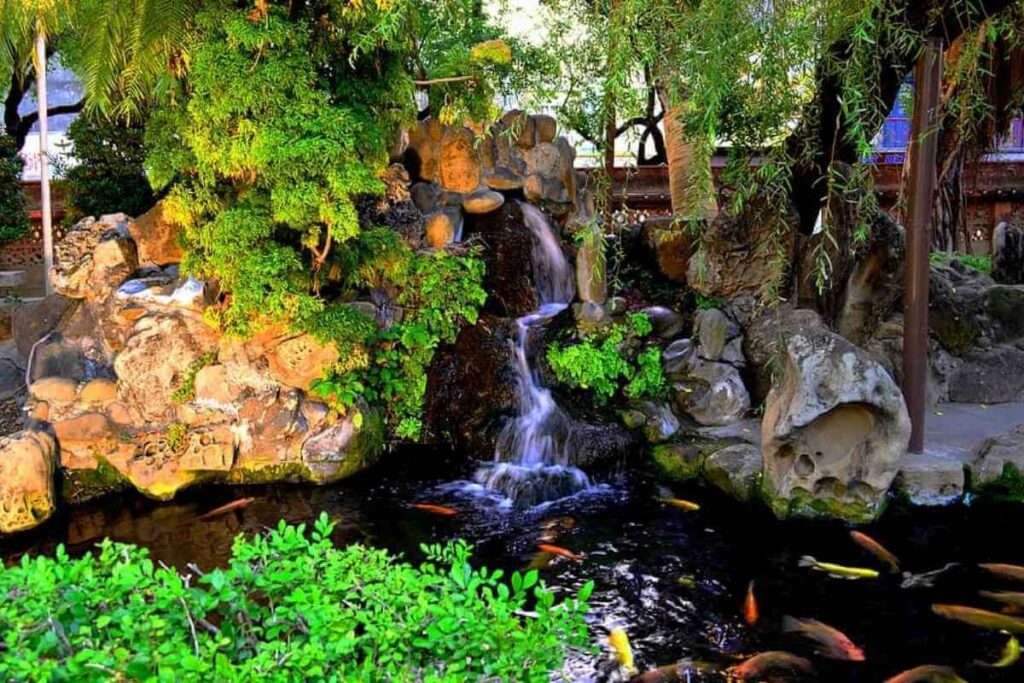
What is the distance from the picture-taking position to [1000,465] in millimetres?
7539

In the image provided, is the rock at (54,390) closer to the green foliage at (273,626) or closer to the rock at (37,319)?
the rock at (37,319)

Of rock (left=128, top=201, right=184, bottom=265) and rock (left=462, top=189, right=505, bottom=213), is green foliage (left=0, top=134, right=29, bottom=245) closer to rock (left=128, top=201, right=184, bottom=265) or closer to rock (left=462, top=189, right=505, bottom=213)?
rock (left=128, top=201, right=184, bottom=265)

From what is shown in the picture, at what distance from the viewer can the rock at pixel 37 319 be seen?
9.46m

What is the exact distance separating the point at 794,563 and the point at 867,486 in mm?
1067

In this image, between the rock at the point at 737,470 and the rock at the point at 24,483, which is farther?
the rock at the point at 737,470

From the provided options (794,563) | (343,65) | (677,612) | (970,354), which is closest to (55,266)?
(343,65)

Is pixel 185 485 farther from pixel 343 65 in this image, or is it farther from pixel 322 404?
pixel 343 65

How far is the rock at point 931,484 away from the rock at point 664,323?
110 inches

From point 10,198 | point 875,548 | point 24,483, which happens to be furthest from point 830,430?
point 10,198

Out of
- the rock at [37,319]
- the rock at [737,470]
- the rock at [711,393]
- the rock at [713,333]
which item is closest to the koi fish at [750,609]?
the rock at [737,470]

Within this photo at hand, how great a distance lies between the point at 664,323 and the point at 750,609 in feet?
13.5

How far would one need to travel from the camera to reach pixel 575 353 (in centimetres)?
916

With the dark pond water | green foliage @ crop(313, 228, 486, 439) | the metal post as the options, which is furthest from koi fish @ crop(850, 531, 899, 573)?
green foliage @ crop(313, 228, 486, 439)

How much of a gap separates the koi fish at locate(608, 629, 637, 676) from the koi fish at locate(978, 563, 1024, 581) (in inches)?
106
